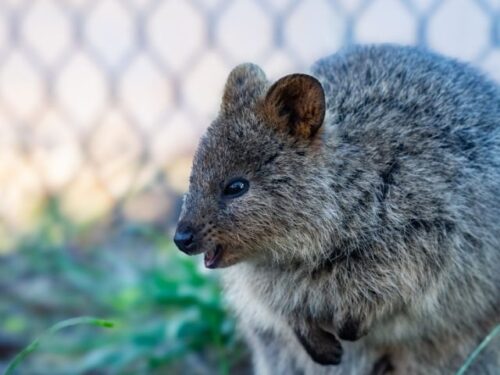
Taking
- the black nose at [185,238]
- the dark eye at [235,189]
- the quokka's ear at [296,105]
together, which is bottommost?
the black nose at [185,238]

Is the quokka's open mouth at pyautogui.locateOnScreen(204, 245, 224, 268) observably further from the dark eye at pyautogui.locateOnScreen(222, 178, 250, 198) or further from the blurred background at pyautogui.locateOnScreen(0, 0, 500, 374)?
the blurred background at pyautogui.locateOnScreen(0, 0, 500, 374)

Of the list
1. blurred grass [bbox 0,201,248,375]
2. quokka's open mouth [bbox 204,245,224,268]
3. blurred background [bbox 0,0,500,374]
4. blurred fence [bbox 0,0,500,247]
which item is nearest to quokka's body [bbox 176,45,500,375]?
quokka's open mouth [bbox 204,245,224,268]

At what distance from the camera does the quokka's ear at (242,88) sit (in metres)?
3.87

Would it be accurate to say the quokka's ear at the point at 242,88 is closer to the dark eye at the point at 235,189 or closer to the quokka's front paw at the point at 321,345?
the dark eye at the point at 235,189

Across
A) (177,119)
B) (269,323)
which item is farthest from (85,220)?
(269,323)

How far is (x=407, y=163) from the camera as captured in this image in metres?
3.97

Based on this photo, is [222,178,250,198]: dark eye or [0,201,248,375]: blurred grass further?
[0,201,248,375]: blurred grass

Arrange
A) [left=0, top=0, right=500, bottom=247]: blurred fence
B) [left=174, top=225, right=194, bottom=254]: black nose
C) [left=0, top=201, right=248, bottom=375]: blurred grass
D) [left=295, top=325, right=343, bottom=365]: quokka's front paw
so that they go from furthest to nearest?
[left=0, top=0, right=500, bottom=247]: blurred fence
[left=0, top=201, right=248, bottom=375]: blurred grass
[left=295, top=325, right=343, bottom=365]: quokka's front paw
[left=174, top=225, right=194, bottom=254]: black nose

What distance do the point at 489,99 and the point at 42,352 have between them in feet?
8.73

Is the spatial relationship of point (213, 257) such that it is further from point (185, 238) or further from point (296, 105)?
point (296, 105)

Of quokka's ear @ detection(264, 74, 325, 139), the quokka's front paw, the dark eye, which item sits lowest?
the quokka's front paw

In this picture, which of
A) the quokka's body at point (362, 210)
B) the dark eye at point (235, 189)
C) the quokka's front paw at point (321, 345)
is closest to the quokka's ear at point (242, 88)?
the quokka's body at point (362, 210)

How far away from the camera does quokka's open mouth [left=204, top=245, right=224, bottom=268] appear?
371 cm

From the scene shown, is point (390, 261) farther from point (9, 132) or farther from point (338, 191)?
point (9, 132)
